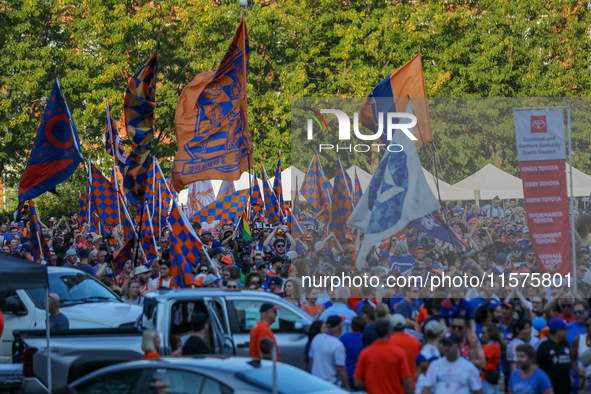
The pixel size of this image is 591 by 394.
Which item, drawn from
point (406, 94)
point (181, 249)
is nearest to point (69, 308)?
point (181, 249)

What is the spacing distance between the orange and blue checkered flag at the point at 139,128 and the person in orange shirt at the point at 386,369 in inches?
328

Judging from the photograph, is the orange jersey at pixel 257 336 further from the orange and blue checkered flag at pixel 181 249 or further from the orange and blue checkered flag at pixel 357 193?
the orange and blue checkered flag at pixel 357 193

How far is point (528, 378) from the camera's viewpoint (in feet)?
21.3

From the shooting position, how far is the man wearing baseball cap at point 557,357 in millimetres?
7336

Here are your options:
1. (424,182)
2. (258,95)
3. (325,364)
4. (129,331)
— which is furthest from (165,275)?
(258,95)

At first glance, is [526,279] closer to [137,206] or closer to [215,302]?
[215,302]

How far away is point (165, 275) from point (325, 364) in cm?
515

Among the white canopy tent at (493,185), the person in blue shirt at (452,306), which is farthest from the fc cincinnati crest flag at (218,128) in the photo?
the white canopy tent at (493,185)

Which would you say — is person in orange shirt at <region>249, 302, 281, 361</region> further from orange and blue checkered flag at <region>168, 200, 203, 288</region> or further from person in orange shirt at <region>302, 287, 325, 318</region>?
orange and blue checkered flag at <region>168, 200, 203, 288</region>

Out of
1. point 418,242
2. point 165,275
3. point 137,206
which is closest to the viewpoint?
point 165,275

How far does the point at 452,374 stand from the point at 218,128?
31.9ft

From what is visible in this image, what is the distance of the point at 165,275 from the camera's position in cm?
1165

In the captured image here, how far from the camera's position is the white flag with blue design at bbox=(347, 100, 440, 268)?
11562 mm

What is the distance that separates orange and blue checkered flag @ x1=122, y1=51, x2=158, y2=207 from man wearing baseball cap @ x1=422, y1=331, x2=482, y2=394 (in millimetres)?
8731
